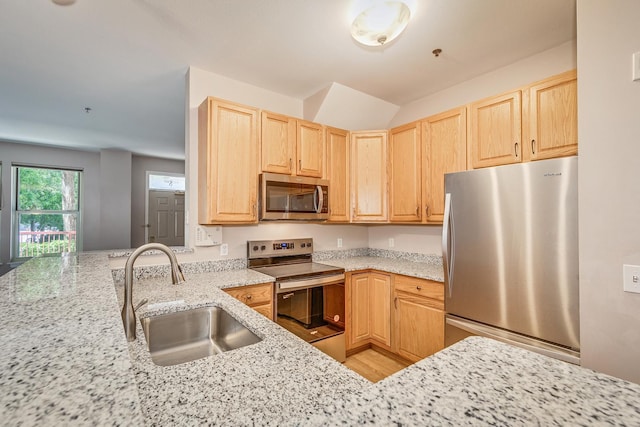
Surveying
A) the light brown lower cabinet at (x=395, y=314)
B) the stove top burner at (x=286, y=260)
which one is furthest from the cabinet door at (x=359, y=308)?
the stove top burner at (x=286, y=260)

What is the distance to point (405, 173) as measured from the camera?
2.90m

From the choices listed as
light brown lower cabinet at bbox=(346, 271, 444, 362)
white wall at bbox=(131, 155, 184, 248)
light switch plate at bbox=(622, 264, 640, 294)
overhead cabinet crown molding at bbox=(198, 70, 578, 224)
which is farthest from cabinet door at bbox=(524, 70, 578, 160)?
white wall at bbox=(131, 155, 184, 248)

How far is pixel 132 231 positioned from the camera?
229 inches

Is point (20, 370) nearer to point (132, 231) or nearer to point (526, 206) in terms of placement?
point (526, 206)

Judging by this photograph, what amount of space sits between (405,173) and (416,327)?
4.73 feet

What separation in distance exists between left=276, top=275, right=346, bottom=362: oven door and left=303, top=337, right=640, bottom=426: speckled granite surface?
1814mm

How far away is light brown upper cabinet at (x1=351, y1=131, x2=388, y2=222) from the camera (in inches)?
121

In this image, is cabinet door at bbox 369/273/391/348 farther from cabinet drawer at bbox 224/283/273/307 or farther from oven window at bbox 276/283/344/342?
cabinet drawer at bbox 224/283/273/307

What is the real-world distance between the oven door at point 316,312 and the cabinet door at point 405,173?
2.96 ft

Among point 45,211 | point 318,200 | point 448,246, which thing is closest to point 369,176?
point 318,200

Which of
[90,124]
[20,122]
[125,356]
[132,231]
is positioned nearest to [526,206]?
[125,356]

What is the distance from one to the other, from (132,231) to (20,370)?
20.5ft

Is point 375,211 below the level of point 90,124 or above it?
below

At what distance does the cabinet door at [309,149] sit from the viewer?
280cm
